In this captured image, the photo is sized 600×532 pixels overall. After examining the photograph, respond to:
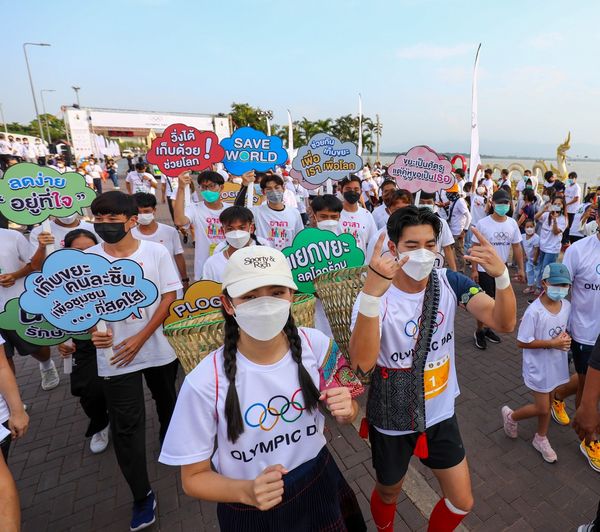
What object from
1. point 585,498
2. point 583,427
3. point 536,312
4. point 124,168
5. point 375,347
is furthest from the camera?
point 124,168

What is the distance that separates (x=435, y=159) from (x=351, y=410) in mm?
3781

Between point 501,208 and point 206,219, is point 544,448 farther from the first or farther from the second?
point 206,219

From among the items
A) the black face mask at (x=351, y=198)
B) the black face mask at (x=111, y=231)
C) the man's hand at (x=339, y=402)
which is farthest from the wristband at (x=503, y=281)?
the black face mask at (x=351, y=198)

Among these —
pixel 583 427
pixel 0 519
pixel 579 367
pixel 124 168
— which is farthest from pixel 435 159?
pixel 124 168

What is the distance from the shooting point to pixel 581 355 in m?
3.34

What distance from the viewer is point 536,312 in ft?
10.4

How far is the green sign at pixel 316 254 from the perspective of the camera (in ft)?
10.3

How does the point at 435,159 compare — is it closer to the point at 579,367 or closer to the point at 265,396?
the point at 579,367

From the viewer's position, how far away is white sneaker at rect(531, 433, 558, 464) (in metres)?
3.12

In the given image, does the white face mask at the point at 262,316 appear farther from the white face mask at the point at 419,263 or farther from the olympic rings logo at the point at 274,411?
the white face mask at the point at 419,263

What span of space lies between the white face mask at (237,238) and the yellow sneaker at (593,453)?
3500mm

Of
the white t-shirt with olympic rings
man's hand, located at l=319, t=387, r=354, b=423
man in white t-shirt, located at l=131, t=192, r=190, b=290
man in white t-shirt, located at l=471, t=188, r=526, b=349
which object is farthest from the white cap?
man in white t-shirt, located at l=471, t=188, r=526, b=349

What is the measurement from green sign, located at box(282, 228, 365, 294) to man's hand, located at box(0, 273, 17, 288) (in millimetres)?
2669

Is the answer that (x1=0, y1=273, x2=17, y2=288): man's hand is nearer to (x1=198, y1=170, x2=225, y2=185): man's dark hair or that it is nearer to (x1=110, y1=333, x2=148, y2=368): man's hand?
(x1=110, y1=333, x2=148, y2=368): man's hand
